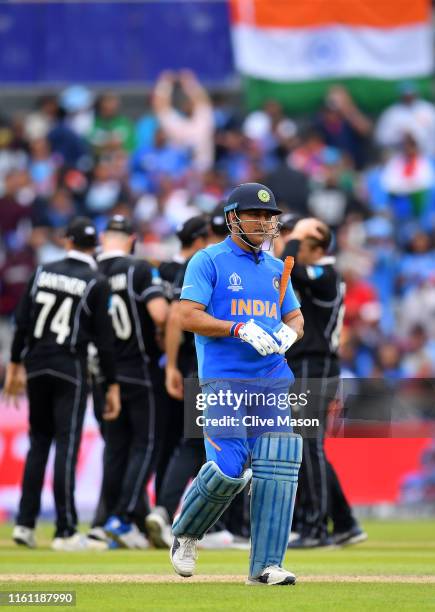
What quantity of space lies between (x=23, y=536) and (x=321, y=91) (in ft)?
42.4

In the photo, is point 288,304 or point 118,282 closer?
point 288,304

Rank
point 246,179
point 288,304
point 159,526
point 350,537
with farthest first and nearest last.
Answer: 1. point 246,179
2. point 350,537
3. point 159,526
4. point 288,304

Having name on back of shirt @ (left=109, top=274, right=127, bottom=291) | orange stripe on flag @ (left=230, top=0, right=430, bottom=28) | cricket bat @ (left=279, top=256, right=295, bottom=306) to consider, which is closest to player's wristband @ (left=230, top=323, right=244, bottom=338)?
cricket bat @ (left=279, top=256, right=295, bottom=306)

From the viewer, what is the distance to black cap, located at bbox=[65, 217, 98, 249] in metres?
12.2

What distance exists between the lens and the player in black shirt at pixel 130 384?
1255 cm

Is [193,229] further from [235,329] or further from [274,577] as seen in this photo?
[274,577]

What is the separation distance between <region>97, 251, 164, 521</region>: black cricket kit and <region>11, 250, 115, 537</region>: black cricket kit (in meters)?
0.57

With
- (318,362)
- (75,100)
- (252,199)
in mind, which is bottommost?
(318,362)

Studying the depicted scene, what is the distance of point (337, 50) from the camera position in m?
23.8

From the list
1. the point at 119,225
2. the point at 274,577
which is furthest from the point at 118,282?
the point at 274,577

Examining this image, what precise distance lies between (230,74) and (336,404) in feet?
45.3

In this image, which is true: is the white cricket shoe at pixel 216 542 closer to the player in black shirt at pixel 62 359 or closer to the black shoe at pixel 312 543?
the black shoe at pixel 312 543

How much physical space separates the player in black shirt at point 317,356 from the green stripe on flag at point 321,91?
1170 centimetres

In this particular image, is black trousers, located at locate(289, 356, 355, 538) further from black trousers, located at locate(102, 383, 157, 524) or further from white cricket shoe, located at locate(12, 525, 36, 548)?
white cricket shoe, located at locate(12, 525, 36, 548)
